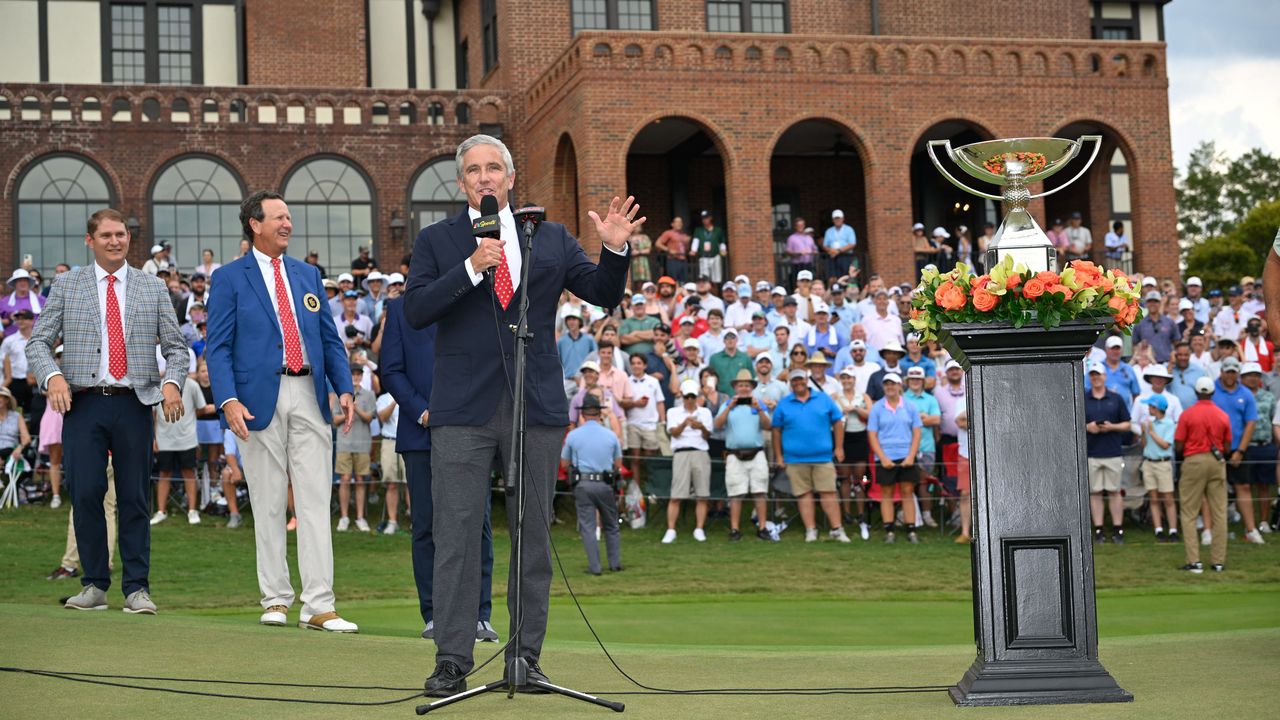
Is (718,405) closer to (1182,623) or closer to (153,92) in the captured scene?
(1182,623)

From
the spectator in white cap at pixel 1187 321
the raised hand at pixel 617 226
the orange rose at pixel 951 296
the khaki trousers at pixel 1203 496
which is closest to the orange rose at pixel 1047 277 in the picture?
the orange rose at pixel 951 296

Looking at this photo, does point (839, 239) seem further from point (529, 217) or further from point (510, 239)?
point (529, 217)

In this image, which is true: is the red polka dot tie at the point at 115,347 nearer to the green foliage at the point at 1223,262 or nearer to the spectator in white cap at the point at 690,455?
the spectator in white cap at the point at 690,455

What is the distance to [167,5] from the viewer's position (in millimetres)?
34250

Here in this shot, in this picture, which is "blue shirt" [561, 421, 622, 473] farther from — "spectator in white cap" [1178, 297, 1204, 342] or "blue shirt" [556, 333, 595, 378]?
"spectator in white cap" [1178, 297, 1204, 342]

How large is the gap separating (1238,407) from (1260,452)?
605 mm

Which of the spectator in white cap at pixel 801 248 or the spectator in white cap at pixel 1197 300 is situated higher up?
the spectator in white cap at pixel 801 248

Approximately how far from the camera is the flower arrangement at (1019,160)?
247 inches

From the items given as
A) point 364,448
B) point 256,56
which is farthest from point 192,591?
point 256,56

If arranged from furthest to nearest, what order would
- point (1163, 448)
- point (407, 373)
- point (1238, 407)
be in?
point (1238, 407)
point (1163, 448)
point (407, 373)

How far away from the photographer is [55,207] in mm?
31188

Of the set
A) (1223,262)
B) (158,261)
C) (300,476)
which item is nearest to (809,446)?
(300,476)

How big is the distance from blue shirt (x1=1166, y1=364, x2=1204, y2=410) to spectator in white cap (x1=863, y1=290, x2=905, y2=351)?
3484 mm

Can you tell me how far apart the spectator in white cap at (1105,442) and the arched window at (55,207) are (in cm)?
2132
